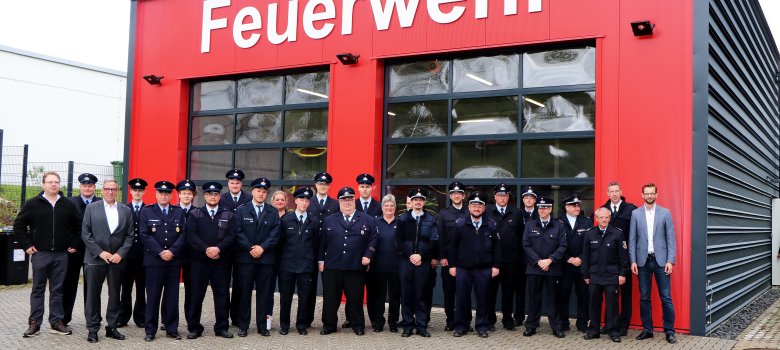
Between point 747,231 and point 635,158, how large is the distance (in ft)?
12.8

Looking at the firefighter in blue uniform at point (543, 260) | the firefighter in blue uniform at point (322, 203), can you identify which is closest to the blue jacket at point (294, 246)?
the firefighter in blue uniform at point (322, 203)

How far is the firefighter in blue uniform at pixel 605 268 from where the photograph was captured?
25.1 feet

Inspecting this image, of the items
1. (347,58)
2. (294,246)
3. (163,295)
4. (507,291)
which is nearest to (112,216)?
(163,295)

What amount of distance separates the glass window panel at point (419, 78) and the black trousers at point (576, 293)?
322cm

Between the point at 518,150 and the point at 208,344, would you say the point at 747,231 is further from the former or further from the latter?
the point at 208,344

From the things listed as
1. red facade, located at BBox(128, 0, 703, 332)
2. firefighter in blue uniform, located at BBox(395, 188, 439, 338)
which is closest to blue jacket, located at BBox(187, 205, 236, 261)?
firefighter in blue uniform, located at BBox(395, 188, 439, 338)

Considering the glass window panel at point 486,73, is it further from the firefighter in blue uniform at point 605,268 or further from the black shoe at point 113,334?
the black shoe at point 113,334

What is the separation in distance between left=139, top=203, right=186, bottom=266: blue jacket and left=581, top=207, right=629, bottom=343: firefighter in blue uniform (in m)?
4.30

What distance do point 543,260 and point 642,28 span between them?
2.95 meters

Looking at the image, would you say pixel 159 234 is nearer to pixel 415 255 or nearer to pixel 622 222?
pixel 415 255

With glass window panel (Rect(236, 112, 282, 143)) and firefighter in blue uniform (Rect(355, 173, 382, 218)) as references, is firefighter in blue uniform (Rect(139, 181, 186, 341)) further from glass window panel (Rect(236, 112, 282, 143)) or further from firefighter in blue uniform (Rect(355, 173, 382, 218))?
glass window panel (Rect(236, 112, 282, 143))

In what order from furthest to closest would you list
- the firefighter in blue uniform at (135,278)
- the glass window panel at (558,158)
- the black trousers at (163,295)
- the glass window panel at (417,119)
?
the glass window panel at (417,119)
the glass window panel at (558,158)
the firefighter in blue uniform at (135,278)
the black trousers at (163,295)

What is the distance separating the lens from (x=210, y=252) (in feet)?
24.5

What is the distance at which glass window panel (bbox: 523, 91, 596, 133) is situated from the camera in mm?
9055
